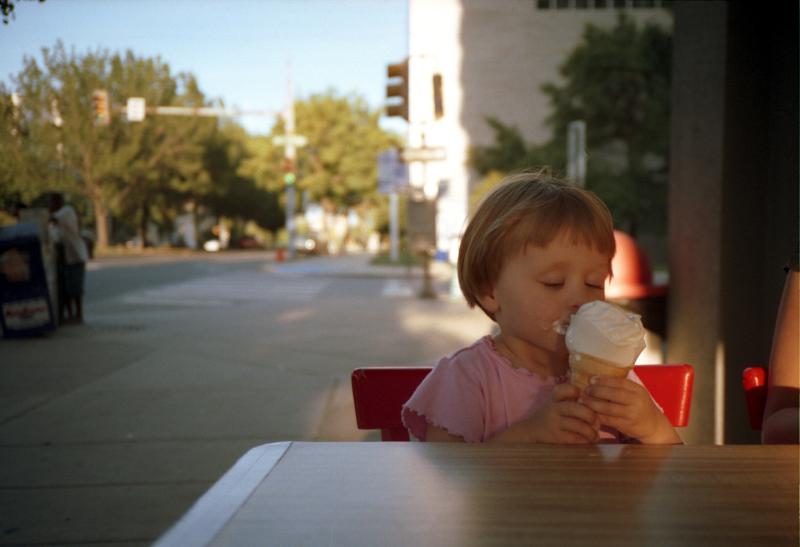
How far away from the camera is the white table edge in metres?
0.87

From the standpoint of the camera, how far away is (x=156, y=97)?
5910 mm

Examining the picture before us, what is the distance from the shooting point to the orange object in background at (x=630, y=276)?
4.48 meters

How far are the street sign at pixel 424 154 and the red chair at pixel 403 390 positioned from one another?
33.3 feet

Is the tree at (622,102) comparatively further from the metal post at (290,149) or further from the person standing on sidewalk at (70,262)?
the person standing on sidewalk at (70,262)

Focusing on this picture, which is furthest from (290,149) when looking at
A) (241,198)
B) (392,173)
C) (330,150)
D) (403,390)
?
(403,390)

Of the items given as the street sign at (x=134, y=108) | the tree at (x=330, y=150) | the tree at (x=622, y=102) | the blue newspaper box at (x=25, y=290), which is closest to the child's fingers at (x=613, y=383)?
the street sign at (x=134, y=108)

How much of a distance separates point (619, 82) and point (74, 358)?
26.8m

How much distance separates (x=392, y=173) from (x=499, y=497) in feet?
88.3

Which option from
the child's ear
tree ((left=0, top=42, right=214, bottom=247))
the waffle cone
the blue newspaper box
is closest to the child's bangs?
the child's ear

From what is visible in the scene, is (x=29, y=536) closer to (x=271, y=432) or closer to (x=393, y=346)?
(x=271, y=432)

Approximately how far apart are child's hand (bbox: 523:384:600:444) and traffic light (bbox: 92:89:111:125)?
3.83 m

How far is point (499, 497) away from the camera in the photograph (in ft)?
3.24

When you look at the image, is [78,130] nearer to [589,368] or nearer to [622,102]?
[589,368]

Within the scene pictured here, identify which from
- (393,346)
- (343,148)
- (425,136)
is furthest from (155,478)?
(343,148)
